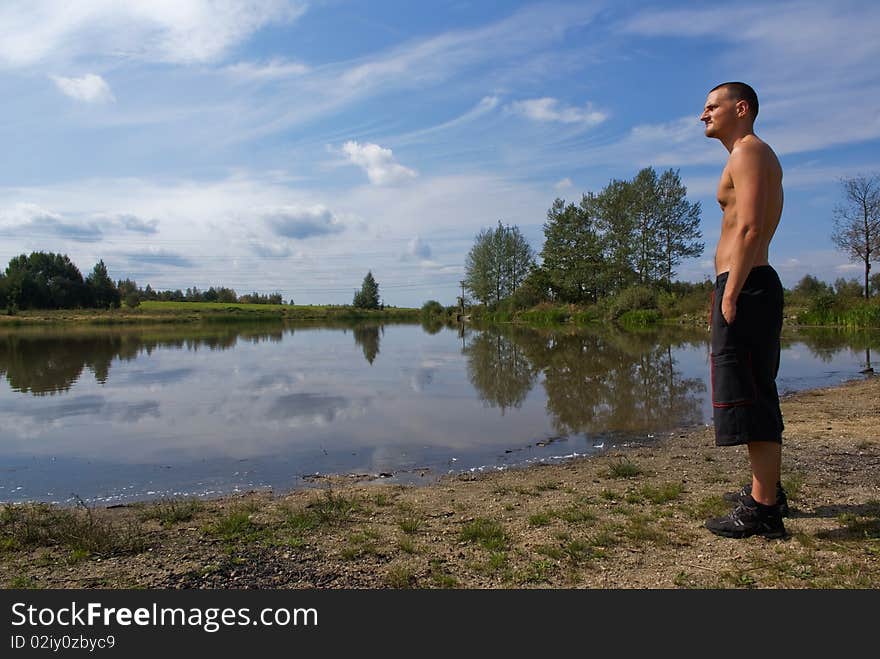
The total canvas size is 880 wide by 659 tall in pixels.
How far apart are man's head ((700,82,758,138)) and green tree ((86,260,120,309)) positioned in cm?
8370

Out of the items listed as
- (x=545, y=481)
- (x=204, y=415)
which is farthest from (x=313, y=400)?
(x=545, y=481)

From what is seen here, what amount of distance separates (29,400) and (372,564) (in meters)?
12.3

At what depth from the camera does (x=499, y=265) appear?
70875 millimetres

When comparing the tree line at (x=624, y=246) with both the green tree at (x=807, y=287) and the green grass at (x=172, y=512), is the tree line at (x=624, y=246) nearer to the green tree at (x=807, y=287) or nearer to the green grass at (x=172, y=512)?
the green tree at (x=807, y=287)

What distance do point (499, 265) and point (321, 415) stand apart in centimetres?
6186

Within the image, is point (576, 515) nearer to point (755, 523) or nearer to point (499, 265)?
point (755, 523)

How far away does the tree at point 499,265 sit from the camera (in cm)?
6994

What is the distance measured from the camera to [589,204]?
5209cm

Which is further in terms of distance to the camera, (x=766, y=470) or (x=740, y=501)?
(x=740, y=501)

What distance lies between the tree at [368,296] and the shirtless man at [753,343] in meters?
93.0

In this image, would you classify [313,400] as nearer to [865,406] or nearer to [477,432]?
[477,432]

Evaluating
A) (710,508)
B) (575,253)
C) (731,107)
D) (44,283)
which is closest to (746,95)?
(731,107)

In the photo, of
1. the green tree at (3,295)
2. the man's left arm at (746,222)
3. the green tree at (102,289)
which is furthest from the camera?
the green tree at (102,289)

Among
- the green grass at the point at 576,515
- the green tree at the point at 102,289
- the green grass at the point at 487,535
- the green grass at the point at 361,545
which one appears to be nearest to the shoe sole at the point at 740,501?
the green grass at the point at 576,515
